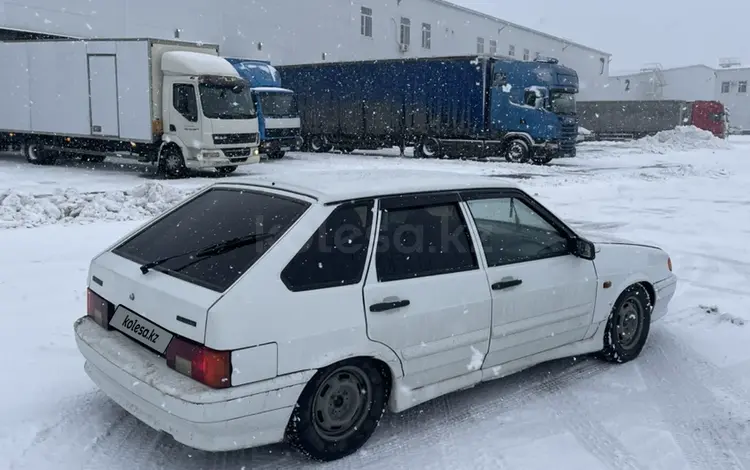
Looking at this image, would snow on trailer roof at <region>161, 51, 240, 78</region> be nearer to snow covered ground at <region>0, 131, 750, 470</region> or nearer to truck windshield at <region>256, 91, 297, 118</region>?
truck windshield at <region>256, 91, 297, 118</region>

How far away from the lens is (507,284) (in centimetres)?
399

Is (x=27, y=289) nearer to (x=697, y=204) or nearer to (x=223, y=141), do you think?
(x=223, y=141)

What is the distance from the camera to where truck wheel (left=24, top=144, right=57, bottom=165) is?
1994 centimetres

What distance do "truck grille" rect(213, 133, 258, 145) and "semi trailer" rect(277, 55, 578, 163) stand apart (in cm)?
865

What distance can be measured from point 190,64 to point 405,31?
26.7 m

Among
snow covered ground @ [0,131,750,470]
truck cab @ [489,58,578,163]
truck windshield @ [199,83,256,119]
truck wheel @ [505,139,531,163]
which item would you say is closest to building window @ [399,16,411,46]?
truck cab @ [489,58,578,163]

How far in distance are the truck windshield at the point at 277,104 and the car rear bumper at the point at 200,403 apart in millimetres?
19708

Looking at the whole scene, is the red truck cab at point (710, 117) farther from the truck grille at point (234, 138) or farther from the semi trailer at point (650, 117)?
the truck grille at point (234, 138)

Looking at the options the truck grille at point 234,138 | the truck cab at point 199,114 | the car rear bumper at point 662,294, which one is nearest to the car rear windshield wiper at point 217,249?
the car rear bumper at point 662,294

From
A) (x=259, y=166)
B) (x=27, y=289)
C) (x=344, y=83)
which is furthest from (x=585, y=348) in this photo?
(x=344, y=83)

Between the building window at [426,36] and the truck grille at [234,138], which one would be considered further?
the building window at [426,36]

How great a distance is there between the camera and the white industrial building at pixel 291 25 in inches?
932

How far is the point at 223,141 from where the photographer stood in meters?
17.0

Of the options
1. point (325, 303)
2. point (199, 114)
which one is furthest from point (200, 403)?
point (199, 114)
